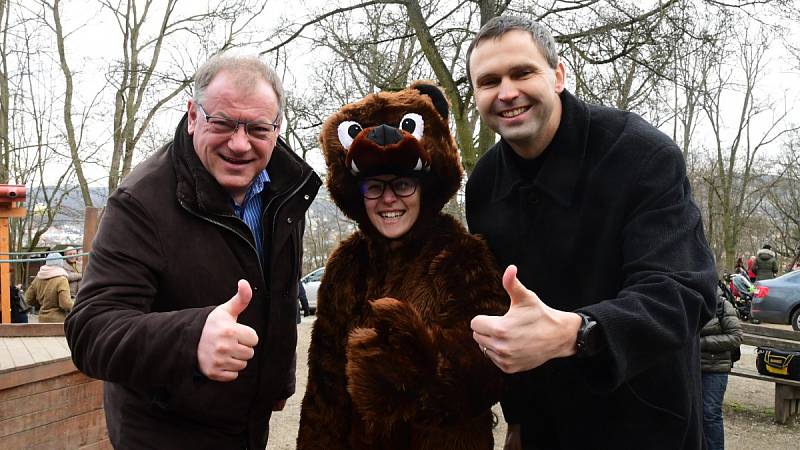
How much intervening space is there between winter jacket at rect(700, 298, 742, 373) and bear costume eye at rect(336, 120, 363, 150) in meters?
3.67

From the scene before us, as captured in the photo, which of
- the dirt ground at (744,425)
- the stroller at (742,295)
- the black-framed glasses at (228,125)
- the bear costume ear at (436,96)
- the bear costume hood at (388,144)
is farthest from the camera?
the stroller at (742,295)

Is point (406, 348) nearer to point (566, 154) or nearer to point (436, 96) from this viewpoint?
point (566, 154)

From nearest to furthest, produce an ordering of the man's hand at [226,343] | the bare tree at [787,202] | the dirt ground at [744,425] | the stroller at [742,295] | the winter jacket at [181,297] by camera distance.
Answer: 1. the man's hand at [226,343]
2. the winter jacket at [181,297]
3. the dirt ground at [744,425]
4. the stroller at [742,295]
5. the bare tree at [787,202]

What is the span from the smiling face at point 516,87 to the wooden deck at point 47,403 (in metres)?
3.34

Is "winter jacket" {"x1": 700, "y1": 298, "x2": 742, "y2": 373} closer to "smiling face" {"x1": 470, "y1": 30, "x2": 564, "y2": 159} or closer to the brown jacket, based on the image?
"smiling face" {"x1": 470, "y1": 30, "x2": 564, "y2": 159}

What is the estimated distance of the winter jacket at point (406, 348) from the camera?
6.28ft

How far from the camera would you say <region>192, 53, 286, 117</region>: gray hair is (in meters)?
2.03

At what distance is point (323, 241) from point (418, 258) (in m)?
38.2

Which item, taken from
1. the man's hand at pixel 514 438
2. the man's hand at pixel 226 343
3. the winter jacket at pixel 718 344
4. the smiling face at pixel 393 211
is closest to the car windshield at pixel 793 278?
the winter jacket at pixel 718 344

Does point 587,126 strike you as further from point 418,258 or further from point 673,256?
point 418,258

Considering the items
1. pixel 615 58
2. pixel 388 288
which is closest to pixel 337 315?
pixel 388 288

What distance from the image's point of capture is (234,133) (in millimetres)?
2027

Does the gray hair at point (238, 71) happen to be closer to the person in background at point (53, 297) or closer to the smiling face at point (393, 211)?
the smiling face at point (393, 211)

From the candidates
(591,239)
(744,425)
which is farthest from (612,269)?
(744,425)
